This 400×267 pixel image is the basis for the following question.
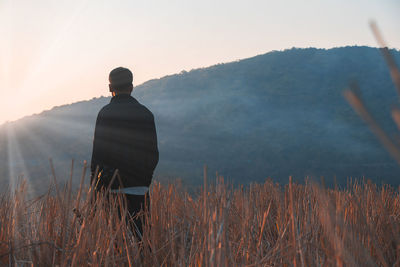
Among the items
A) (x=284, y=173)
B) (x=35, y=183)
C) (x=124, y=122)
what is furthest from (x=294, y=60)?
(x=124, y=122)

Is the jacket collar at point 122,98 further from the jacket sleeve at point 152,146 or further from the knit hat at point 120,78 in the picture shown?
the jacket sleeve at point 152,146

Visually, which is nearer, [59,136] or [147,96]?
[59,136]

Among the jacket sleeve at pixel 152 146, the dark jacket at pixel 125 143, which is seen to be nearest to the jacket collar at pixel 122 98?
the dark jacket at pixel 125 143

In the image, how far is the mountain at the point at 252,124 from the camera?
31.4 metres

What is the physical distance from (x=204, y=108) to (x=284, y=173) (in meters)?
14.2

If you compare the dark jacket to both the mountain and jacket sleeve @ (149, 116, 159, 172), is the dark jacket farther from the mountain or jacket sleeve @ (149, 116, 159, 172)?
the mountain

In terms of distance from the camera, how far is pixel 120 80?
6.31ft

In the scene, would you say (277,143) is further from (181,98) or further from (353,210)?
(353,210)

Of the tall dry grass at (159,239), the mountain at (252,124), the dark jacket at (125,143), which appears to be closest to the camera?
the tall dry grass at (159,239)

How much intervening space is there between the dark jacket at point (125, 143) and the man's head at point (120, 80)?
33 mm

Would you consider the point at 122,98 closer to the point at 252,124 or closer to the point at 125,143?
the point at 125,143

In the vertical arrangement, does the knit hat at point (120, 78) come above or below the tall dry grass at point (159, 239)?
above

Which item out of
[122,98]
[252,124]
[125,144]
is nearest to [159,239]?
[125,144]

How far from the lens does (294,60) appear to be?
171 feet
